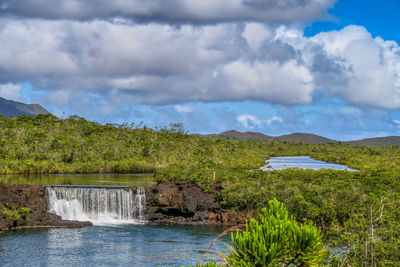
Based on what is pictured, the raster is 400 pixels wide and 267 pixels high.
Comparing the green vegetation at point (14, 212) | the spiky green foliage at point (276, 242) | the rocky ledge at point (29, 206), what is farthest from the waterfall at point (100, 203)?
the spiky green foliage at point (276, 242)

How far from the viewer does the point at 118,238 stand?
27.2 metres

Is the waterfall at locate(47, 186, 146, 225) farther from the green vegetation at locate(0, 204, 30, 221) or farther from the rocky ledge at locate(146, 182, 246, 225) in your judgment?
the green vegetation at locate(0, 204, 30, 221)

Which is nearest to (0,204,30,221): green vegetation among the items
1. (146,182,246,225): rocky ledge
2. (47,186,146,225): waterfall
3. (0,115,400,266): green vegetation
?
(47,186,146,225): waterfall

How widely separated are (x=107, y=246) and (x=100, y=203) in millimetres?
9525

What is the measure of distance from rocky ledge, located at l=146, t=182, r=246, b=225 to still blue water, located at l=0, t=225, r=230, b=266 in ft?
8.11

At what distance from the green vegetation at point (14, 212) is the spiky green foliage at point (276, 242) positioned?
25485 mm

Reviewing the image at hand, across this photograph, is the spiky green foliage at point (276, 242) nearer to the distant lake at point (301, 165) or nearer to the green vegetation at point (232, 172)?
the green vegetation at point (232, 172)

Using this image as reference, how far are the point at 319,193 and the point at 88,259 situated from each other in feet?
61.8

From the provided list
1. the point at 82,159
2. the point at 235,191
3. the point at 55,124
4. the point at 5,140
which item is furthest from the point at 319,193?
the point at 55,124

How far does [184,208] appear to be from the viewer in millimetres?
33594

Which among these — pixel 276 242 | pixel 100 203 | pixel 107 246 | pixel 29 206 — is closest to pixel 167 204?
pixel 100 203

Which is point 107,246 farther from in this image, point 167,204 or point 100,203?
point 100,203

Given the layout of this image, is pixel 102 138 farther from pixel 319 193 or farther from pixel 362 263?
pixel 362 263

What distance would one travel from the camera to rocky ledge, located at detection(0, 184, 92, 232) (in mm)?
29453
